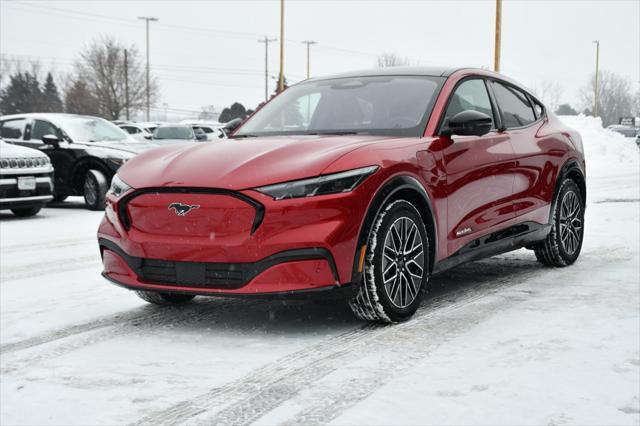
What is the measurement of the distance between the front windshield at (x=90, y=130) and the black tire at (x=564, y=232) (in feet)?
30.6

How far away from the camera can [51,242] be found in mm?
9633

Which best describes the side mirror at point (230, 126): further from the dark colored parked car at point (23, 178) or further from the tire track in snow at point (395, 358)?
the dark colored parked car at point (23, 178)

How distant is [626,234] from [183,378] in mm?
6666

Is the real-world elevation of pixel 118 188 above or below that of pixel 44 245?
above

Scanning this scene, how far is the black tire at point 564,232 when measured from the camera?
7.19 m

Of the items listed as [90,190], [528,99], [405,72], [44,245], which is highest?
[405,72]

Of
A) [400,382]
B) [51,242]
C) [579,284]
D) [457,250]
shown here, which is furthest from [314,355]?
[51,242]

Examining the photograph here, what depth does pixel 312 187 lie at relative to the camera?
4621 millimetres

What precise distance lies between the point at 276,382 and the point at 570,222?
4.20 meters

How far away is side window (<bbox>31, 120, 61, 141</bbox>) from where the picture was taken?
14.8 m

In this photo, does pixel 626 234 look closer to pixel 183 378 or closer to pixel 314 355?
pixel 314 355

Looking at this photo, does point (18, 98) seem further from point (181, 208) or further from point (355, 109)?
point (181, 208)

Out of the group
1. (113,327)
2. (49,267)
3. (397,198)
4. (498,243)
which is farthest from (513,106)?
(49,267)

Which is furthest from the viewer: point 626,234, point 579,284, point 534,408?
point 626,234
